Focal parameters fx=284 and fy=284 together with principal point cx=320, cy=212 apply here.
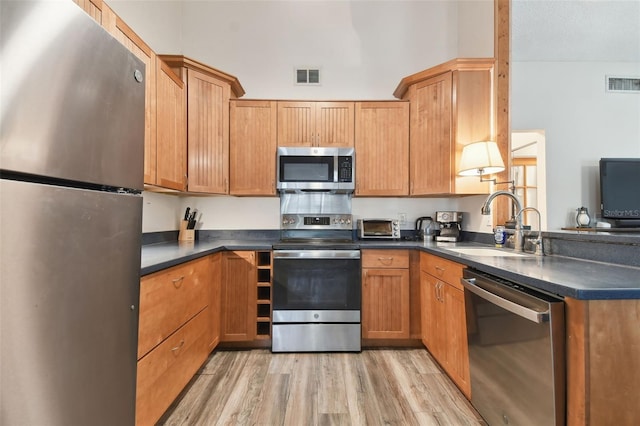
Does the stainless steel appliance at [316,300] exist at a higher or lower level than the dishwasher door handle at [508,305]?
lower

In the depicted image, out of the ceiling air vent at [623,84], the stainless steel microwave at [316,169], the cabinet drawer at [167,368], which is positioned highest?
the ceiling air vent at [623,84]

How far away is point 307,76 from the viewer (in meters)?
3.06

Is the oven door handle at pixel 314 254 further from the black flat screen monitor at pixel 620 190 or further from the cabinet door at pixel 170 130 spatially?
the black flat screen monitor at pixel 620 190

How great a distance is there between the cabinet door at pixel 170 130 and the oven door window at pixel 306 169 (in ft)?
2.79

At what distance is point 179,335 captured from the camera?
1669 millimetres

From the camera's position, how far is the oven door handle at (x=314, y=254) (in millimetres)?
2385

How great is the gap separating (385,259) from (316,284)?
628mm

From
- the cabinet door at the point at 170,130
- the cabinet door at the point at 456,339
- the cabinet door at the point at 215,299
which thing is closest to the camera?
the cabinet door at the point at 456,339

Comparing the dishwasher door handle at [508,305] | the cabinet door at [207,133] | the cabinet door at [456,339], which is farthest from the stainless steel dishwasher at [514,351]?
the cabinet door at [207,133]

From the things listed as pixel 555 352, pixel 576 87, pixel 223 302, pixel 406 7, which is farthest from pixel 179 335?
pixel 406 7

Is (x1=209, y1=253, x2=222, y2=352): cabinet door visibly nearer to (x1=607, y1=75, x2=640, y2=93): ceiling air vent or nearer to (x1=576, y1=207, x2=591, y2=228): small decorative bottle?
(x1=576, y1=207, x2=591, y2=228): small decorative bottle

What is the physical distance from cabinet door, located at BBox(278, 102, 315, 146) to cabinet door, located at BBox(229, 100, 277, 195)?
0.10 metres

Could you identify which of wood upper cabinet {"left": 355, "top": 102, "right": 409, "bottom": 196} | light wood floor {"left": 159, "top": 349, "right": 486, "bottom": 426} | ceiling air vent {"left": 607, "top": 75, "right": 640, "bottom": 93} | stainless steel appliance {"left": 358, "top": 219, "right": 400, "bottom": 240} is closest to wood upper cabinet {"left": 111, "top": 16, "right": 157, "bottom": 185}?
light wood floor {"left": 159, "top": 349, "right": 486, "bottom": 426}

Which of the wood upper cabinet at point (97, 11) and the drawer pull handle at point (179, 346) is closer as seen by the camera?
the wood upper cabinet at point (97, 11)
